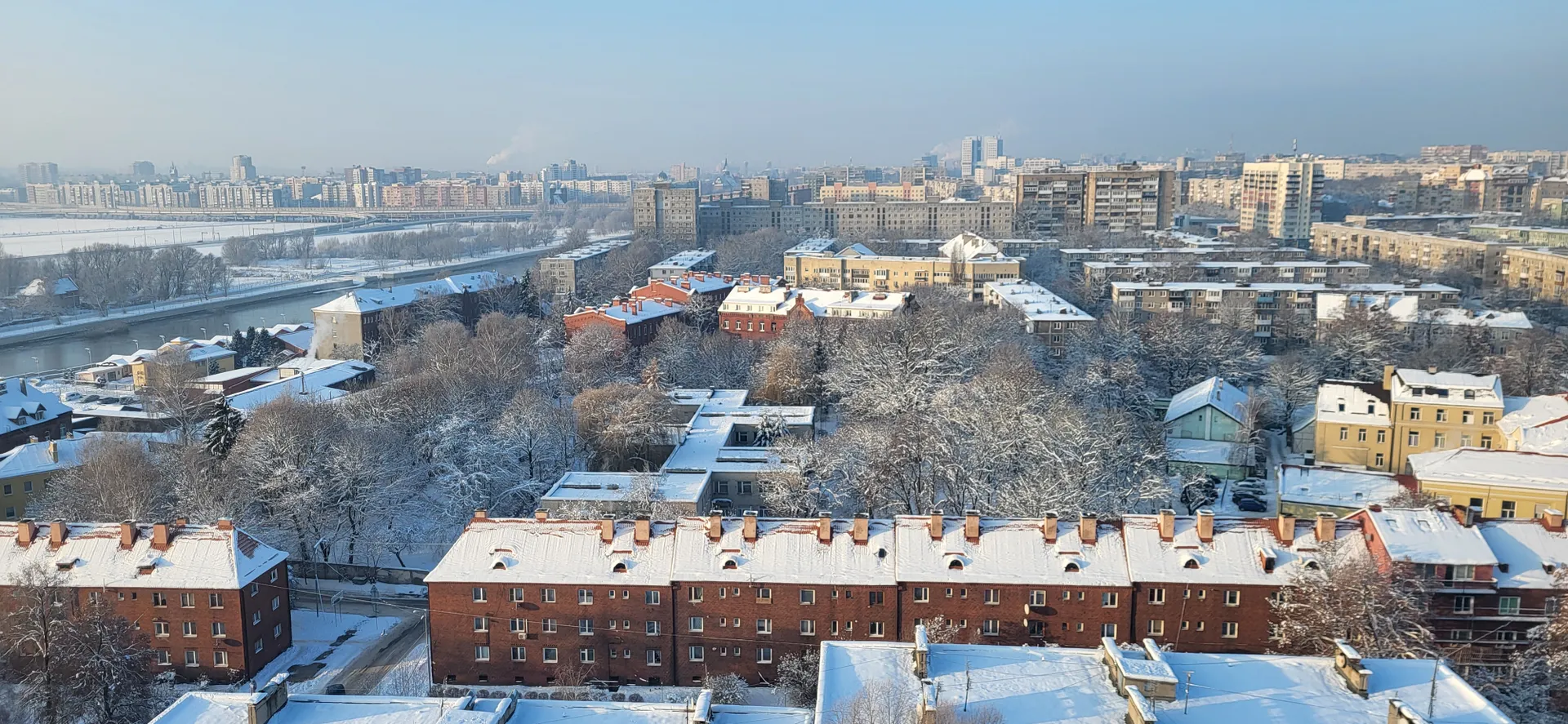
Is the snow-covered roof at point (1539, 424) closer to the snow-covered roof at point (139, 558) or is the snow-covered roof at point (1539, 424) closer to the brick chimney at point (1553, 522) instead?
the brick chimney at point (1553, 522)

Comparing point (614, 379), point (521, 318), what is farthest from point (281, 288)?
point (614, 379)

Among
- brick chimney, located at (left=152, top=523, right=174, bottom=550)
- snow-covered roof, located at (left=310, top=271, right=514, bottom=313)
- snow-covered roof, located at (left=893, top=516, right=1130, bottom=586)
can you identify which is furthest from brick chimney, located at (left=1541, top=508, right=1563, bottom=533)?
snow-covered roof, located at (left=310, top=271, right=514, bottom=313)

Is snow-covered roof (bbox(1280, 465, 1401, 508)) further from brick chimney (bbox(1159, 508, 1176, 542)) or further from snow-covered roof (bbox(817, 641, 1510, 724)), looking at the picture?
snow-covered roof (bbox(817, 641, 1510, 724))

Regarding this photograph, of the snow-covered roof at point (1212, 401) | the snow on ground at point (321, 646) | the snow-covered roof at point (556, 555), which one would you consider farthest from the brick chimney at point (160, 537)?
the snow-covered roof at point (1212, 401)

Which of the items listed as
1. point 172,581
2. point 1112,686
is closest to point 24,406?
point 172,581

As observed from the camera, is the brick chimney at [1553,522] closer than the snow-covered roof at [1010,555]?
Yes

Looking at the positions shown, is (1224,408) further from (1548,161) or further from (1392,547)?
(1548,161)
